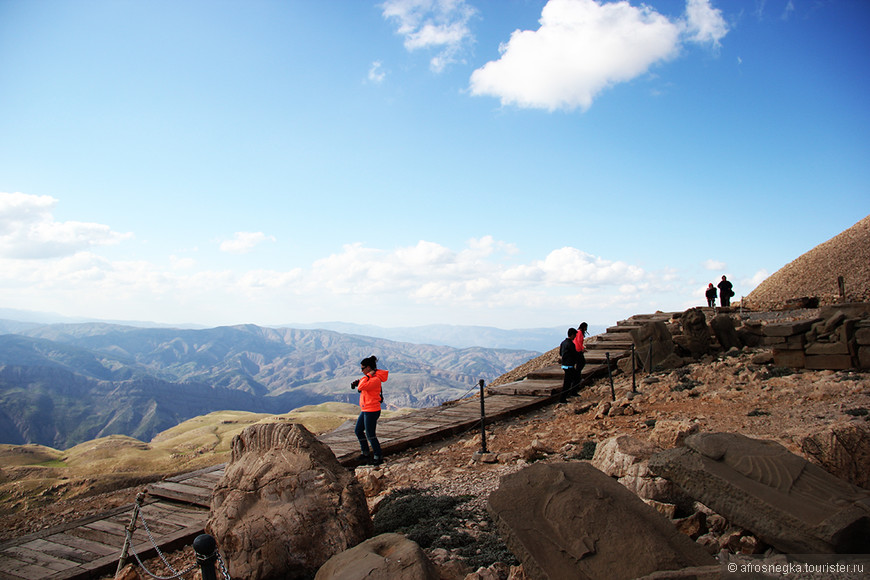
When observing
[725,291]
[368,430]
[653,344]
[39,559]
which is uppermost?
[725,291]

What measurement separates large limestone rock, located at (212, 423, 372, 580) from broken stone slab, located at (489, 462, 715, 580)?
62.8 inches

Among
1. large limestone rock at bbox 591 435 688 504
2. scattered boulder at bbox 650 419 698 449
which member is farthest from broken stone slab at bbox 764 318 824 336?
large limestone rock at bbox 591 435 688 504

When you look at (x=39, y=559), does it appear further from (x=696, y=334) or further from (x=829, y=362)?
(x=696, y=334)

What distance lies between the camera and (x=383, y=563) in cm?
336

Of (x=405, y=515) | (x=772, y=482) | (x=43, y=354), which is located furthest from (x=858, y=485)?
(x=43, y=354)

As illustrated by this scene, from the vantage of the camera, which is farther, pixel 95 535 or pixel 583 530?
pixel 95 535

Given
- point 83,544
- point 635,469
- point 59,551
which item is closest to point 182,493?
point 83,544

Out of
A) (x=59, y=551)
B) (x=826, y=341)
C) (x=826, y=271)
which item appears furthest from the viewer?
(x=826, y=271)

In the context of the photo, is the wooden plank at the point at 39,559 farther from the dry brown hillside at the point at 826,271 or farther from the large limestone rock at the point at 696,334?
the dry brown hillside at the point at 826,271

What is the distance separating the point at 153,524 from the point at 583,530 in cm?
593

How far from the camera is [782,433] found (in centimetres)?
689

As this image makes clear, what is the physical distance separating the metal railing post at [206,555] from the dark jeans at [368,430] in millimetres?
4309

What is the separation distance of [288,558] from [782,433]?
702 centimetres

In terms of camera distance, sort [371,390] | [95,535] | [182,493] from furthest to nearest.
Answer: [371,390] → [182,493] → [95,535]
